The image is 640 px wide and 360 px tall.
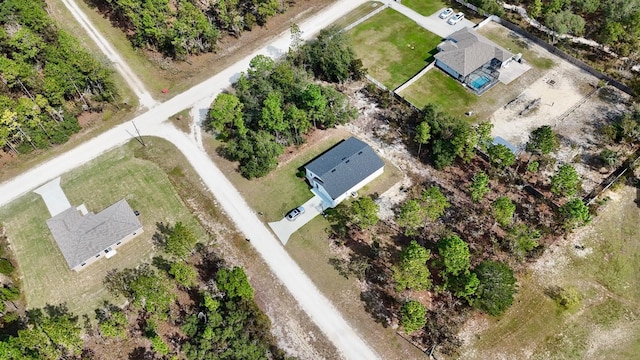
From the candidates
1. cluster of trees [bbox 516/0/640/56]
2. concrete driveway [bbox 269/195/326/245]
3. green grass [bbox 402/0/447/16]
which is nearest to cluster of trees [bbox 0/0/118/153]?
concrete driveway [bbox 269/195/326/245]

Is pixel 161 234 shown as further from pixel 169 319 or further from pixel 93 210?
pixel 169 319

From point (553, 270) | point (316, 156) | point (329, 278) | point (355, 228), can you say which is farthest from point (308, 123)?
point (553, 270)

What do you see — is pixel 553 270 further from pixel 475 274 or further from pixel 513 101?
pixel 513 101

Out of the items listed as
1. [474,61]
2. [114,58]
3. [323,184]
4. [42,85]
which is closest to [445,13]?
[474,61]

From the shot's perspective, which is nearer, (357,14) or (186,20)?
(186,20)

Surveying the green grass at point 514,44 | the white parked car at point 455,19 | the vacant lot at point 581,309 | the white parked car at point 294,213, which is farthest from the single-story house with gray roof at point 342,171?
the white parked car at point 455,19

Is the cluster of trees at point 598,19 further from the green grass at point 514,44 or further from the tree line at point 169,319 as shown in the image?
the tree line at point 169,319
